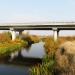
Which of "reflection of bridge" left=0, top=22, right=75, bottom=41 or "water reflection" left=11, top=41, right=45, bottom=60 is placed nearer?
"water reflection" left=11, top=41, right=45, bottom=60

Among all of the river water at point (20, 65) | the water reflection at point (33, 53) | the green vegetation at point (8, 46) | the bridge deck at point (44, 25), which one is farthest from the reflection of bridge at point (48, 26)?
the river water at point (20, 65)

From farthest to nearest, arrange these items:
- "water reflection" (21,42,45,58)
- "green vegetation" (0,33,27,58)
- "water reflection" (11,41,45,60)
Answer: "water reflection" (21,42,45,58) < "water reflection" (11,41,45,60) < "green vegetation" (0,33,27,58)

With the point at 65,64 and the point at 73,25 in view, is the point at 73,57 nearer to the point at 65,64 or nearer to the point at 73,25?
the point at 65,64

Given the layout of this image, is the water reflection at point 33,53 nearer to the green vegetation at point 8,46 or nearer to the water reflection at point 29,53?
the water reflection at point 29,53

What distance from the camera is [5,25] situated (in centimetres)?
7188

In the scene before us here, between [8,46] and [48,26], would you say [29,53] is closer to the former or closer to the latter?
[8,46]

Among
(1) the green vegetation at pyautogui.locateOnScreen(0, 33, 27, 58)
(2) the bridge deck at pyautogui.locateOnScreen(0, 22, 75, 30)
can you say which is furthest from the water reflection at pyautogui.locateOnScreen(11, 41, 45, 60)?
(2) the bridge deck at pyautogui.locateOnScreen(0, 22, 75, 30)

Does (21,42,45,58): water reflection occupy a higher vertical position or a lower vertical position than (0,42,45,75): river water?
lower

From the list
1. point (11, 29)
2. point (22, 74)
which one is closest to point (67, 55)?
point (22, 74)

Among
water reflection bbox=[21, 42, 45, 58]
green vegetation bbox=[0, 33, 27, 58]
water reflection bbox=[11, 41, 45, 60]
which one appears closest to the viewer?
green vegetation bbox=[0, 33, 27, 58]

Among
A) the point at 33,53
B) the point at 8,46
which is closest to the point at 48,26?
the point at 33,53

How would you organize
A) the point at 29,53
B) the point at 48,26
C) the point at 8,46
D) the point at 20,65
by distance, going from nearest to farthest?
the point at 20,65, the point at 29,53, the point at 8,46, the point at 48,26

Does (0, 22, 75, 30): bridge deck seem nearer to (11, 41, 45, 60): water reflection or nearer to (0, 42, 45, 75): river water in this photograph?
(11, 41, 45, 60): water reflection

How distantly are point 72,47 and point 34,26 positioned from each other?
5330 centimetres
